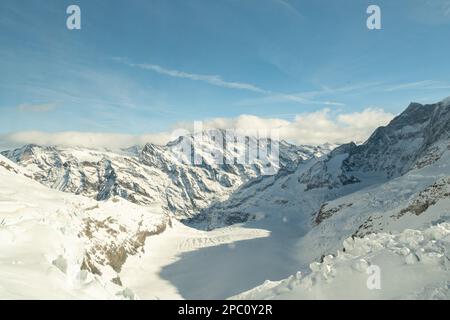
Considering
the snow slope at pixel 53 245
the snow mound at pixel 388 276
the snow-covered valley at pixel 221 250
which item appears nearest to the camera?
the snow mound at pixel 388 276

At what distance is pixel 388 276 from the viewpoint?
48.0 ft

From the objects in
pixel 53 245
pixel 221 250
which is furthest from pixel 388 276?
pixel 221 250

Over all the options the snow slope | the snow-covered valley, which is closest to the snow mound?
the snow-covered valley

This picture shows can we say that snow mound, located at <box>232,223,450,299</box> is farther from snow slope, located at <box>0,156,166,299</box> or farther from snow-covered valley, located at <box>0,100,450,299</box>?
snow slope, located at <box>0,156,166,299</box>

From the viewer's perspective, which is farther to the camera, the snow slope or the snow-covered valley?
the snow-covered valley

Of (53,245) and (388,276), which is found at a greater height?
(53,245)

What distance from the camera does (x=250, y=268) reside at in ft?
206

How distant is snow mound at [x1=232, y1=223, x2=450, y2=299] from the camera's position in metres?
13.4

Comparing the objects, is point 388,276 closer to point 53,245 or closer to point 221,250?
point 53,245

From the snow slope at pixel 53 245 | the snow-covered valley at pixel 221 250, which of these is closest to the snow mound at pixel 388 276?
the snow-covered valley at pixel 221 250

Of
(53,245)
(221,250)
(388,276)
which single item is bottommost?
(221,250)

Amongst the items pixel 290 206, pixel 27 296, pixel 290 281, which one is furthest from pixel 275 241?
pixel 290 206

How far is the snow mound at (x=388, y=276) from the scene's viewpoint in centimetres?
1341

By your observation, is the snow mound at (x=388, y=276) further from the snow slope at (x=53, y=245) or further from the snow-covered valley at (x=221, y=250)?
the snow slope at (x=53, y=245)
